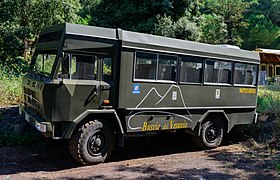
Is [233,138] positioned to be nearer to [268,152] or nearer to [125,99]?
[268,152]

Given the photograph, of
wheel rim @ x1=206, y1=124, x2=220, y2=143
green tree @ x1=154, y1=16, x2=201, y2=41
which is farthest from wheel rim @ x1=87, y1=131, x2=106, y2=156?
green tree @ x1=154, y1=16, x2=201, y2=41

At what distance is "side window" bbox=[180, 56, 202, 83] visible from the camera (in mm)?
7245

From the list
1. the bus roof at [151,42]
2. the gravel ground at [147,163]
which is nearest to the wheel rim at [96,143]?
the gravel ground at [147,163]

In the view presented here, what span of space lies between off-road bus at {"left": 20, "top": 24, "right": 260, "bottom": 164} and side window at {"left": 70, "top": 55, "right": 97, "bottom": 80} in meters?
0.02

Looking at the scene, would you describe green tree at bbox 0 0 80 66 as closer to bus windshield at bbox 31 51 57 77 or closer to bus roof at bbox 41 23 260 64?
bus windshield at bbox 31 51 57 77

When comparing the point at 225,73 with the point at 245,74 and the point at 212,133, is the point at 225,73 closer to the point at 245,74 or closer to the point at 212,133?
the point at 245,74

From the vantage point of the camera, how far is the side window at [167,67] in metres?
6.86

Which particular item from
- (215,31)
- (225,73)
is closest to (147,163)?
(225,73)

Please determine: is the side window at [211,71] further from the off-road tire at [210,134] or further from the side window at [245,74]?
the off-road tire at [210,134]

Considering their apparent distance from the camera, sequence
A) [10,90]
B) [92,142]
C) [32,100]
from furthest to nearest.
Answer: [10,90]
[32,100]
[92,142]

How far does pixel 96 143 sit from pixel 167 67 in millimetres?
2413

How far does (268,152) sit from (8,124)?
22.5 feet

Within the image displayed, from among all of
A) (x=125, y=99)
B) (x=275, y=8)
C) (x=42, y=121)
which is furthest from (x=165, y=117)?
(x=275, y=8)

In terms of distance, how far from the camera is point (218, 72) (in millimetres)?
7996
